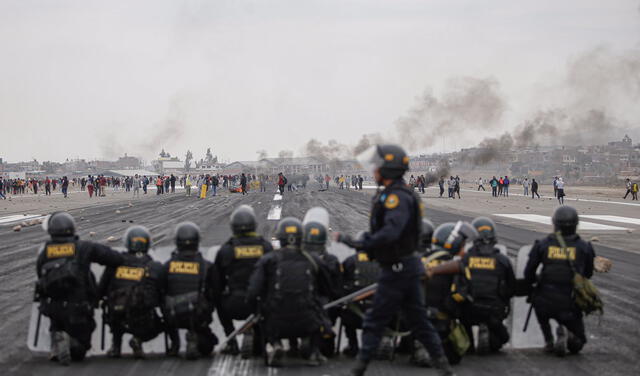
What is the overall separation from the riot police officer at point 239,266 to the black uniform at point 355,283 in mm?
896

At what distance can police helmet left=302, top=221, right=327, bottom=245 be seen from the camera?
245 inches

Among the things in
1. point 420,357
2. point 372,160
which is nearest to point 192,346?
point 420,357

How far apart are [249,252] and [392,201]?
74.4 inches

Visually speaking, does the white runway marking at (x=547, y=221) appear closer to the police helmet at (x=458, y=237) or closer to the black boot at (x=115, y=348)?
the police helmet at (x=458, y=237)

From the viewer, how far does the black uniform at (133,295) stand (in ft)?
20.1

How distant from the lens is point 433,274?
19.9ft

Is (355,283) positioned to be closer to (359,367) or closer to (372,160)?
(359,367)

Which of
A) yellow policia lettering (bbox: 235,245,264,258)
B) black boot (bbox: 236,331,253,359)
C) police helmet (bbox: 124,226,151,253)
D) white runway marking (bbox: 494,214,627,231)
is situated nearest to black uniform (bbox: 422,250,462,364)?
yellow policia lettering (bbox: 235,245,264,258)

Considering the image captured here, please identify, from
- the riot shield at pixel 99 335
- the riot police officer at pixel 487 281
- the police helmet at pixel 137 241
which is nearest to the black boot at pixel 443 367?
the riot police officer at pixel 487 281

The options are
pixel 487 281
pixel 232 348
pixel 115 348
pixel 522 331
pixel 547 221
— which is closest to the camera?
pixel 487 281

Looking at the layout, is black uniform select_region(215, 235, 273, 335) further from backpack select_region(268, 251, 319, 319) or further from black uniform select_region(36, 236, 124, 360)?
black uniform select_region(36, 236, 124, 360)

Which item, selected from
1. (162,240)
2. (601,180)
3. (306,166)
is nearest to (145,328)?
(162,240)

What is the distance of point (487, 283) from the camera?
6117mm

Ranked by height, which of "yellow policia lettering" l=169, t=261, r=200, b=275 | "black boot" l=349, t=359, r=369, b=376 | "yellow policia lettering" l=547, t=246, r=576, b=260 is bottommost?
"black boot" l=349, t=359, r=369, b=376
